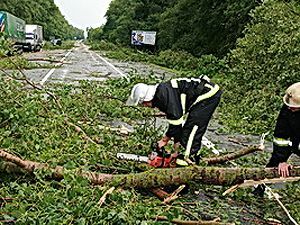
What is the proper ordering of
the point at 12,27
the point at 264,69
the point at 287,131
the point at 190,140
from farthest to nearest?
the point at 12,27
the point at 264,69
the point at 190,140
the point at 287,131

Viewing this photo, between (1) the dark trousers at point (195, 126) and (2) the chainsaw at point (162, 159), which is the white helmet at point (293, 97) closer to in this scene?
(1) the dark trousers at point (195, 126)

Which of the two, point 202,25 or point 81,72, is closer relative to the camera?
point 81,72

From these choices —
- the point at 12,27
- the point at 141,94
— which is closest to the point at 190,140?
the point at 141,94

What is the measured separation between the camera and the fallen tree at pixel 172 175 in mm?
4996

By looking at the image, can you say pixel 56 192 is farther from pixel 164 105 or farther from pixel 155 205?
pixel 164 105

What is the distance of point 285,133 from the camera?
5.34 m

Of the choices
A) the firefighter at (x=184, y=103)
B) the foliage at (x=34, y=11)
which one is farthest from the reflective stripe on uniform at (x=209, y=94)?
the foliage at (x=34, y=11)

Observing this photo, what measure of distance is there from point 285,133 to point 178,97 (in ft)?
3.92

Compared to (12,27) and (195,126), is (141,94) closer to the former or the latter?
(195,126)

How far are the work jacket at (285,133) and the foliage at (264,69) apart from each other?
4596mm

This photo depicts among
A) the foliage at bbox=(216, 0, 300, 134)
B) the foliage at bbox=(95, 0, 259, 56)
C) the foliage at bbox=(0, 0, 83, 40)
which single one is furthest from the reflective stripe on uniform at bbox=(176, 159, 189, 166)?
the foliage at bbox=(0, 0, 83, 40)

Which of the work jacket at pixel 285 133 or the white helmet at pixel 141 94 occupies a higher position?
the white helmet at pixel 141 94

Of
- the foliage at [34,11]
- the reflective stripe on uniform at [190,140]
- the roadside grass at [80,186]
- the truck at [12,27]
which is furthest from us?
the foliage at [34,11]

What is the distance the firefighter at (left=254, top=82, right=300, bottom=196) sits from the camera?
5.10m
